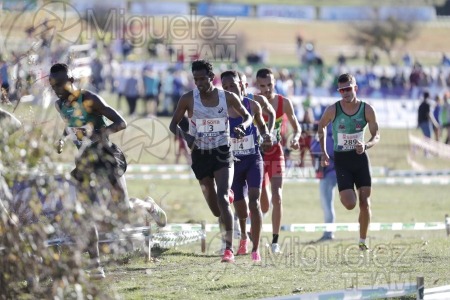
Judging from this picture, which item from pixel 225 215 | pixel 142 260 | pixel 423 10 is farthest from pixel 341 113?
pixel 423 10

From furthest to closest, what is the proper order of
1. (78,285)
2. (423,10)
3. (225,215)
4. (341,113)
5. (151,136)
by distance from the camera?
(423,10), (151,136), (341,113), (225,215), (78,285)

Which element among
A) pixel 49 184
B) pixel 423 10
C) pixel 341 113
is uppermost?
pixel 423 10

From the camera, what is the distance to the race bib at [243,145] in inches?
503

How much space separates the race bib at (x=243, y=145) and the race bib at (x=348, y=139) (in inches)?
42.0

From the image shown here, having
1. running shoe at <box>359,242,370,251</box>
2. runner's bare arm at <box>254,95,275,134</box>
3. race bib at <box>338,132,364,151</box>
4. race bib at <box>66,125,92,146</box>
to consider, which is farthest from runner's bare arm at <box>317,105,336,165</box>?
race bib at <box>66,125,92,146</box>

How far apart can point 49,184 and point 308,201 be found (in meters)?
16.9

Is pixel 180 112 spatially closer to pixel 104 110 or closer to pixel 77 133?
pixel 104 110

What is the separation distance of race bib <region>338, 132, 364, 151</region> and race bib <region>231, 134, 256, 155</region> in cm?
107

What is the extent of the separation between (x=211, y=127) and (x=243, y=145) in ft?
2.64

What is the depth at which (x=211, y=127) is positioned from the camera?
12078mm

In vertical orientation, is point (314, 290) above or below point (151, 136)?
below

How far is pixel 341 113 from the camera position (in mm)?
13242

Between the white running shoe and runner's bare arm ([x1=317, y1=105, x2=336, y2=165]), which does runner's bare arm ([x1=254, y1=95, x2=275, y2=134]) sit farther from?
the white running shoe

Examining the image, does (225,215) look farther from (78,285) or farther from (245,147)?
(78,285)
